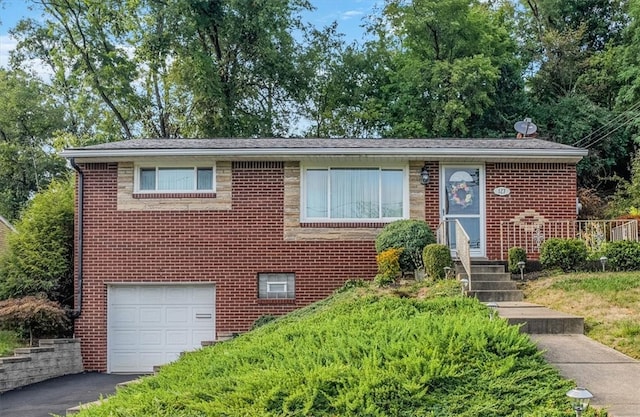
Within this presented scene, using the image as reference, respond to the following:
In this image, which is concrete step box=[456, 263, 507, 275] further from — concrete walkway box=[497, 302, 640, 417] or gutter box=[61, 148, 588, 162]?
gutter box=[61, 148, 588, 162]

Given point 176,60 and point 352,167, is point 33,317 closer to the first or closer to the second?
point 352,167

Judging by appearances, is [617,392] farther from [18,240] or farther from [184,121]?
Answer: [184,121]

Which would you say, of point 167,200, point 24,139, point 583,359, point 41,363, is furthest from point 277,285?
point 24,139

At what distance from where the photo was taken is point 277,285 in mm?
12570

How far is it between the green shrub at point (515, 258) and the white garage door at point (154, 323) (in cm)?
639

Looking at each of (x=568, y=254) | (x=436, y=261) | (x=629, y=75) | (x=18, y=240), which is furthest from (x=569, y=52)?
(x=18, y=240)

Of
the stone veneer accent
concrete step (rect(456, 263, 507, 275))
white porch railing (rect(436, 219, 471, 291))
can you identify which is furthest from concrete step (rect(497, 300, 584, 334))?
the stone veneer accent

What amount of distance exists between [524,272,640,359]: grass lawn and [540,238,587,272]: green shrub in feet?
1.56

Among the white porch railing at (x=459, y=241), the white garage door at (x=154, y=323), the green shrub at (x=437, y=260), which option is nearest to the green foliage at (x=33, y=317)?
the white garage door at (x=154, y=323)

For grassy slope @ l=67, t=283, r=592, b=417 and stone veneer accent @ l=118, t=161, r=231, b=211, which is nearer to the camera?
grassy slope @ l=67, t=283, r=592, b=417

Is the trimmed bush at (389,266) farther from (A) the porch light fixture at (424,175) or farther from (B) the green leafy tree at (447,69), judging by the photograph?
(B) the green leafy tree at (447,69)

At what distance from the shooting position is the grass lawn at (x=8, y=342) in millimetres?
11391

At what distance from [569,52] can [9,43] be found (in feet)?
79.0

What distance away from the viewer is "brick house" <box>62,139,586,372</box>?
12422mm
